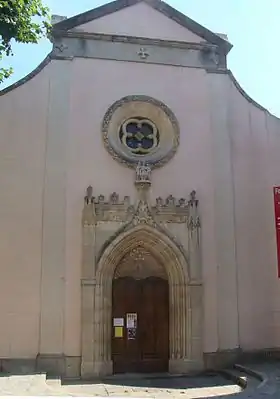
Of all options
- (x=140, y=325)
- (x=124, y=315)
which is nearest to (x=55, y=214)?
(x=124, y=315)

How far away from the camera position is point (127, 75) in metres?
14.3

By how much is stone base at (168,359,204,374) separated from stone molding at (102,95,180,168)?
492cm

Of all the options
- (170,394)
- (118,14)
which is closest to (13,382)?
(170,394)

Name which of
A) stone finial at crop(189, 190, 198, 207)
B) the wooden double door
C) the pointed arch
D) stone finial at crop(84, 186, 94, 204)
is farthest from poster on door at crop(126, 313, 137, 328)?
stone finial at crop(189, 190, 198, 207)

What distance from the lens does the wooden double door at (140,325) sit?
13.2 m

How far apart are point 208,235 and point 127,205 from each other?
2.25 metres

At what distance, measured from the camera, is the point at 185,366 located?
12.9 metres

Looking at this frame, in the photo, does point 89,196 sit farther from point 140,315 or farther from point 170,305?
point 170,305

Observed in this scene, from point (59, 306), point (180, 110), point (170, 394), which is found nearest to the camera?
point (170, 394)

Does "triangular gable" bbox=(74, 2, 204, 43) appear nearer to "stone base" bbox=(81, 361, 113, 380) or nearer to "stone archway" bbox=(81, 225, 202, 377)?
"stone archway" bbox=(81, 225, 202, 377)

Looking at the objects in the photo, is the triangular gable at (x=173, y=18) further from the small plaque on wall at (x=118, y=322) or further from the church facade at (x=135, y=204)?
the small plaque on wall at (x=118, y=322)

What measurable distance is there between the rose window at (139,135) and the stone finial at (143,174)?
580 mm

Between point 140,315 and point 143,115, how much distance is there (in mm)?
5252

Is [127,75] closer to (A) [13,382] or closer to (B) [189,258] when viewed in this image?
(B) [189,258]
